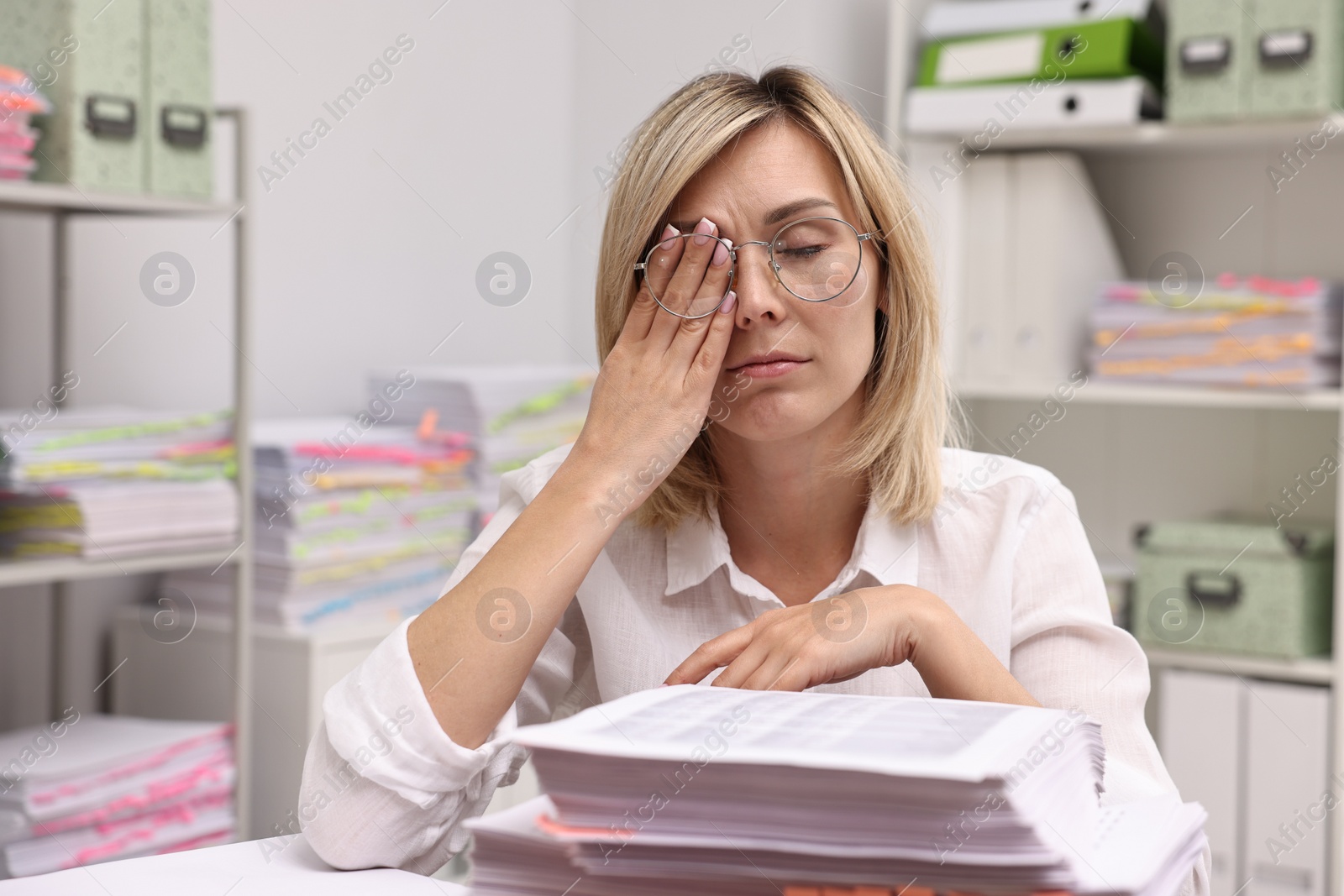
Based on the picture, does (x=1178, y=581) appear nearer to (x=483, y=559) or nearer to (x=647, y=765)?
(x=483, y=559)

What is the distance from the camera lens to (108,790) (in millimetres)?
1659

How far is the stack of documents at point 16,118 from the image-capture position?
1544mm

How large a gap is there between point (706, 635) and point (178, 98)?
1.20m

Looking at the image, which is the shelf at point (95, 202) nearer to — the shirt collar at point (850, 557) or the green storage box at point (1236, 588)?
the shirt collar at point (850, 557)

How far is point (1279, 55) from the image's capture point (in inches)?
78.6

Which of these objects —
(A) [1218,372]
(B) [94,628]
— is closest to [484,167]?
(B) [94,628]

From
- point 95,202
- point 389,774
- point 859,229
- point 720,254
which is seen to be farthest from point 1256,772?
point 95,202

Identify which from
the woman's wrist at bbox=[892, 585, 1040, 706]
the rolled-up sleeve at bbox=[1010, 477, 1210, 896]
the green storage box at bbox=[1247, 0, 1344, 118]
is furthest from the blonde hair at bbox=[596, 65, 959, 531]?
the green storage box at bbox=[1247, 0, 1344, 118]

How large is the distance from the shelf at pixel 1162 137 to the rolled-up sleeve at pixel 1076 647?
4.13 ft

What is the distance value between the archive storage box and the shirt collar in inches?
53.5

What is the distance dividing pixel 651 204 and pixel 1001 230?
1444 millimetres

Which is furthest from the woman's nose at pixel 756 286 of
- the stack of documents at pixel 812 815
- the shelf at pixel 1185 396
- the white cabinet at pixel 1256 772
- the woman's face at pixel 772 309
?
the white cabinet at pixel 1256 772

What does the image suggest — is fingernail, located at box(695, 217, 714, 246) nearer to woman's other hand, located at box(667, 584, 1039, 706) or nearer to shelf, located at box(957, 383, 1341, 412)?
woman's other hand, located at box(667, 584, 1039, 706)

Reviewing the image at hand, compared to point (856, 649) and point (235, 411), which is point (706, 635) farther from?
point (235, 411)
